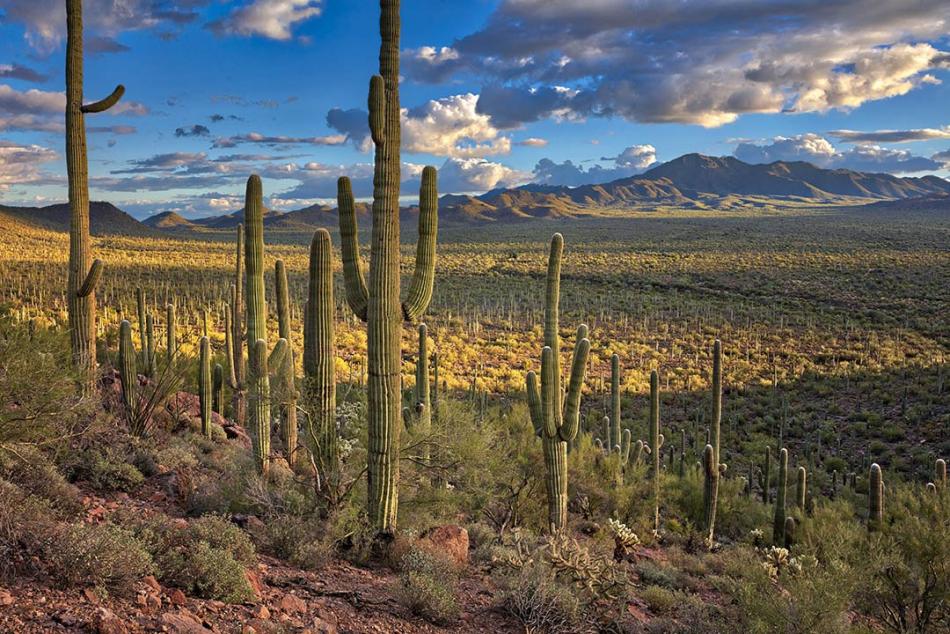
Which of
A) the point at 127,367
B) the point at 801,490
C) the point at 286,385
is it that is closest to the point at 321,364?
the point at 286,385

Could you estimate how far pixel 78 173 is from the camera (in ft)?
37.8

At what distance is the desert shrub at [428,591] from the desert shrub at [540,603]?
653mm

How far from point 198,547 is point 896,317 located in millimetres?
44962

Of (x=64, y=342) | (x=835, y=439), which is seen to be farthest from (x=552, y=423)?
(x=835, y=439)

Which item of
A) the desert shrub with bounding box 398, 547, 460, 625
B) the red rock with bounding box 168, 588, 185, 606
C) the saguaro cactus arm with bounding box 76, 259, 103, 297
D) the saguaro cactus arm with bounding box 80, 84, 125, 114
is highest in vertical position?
the saguaro cactus arm with bounding box 80, 84, 125, 114

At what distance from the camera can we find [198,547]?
20.5 ft

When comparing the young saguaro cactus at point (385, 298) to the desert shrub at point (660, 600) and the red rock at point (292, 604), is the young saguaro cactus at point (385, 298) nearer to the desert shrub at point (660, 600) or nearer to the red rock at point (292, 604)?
the red rock at point (292, 604)

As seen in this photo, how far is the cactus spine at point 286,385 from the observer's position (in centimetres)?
1023

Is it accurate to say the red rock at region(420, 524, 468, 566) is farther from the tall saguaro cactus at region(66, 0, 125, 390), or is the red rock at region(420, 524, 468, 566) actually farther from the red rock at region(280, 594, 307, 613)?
the tall saguaro cactus at region(66, 0, 125, 390)

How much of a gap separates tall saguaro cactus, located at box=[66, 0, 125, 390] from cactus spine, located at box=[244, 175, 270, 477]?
261cm

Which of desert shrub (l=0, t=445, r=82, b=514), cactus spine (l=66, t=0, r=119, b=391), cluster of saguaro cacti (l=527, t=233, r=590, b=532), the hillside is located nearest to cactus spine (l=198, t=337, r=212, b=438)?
cactus spine (l=66, t=0, r=119, b=391)

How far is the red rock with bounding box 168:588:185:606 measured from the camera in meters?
5.61

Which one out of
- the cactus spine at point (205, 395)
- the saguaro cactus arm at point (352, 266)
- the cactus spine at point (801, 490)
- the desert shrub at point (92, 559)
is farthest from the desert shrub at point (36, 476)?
the cactus spine at point (801, 490)

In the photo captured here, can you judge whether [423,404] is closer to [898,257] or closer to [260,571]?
[260,571]
